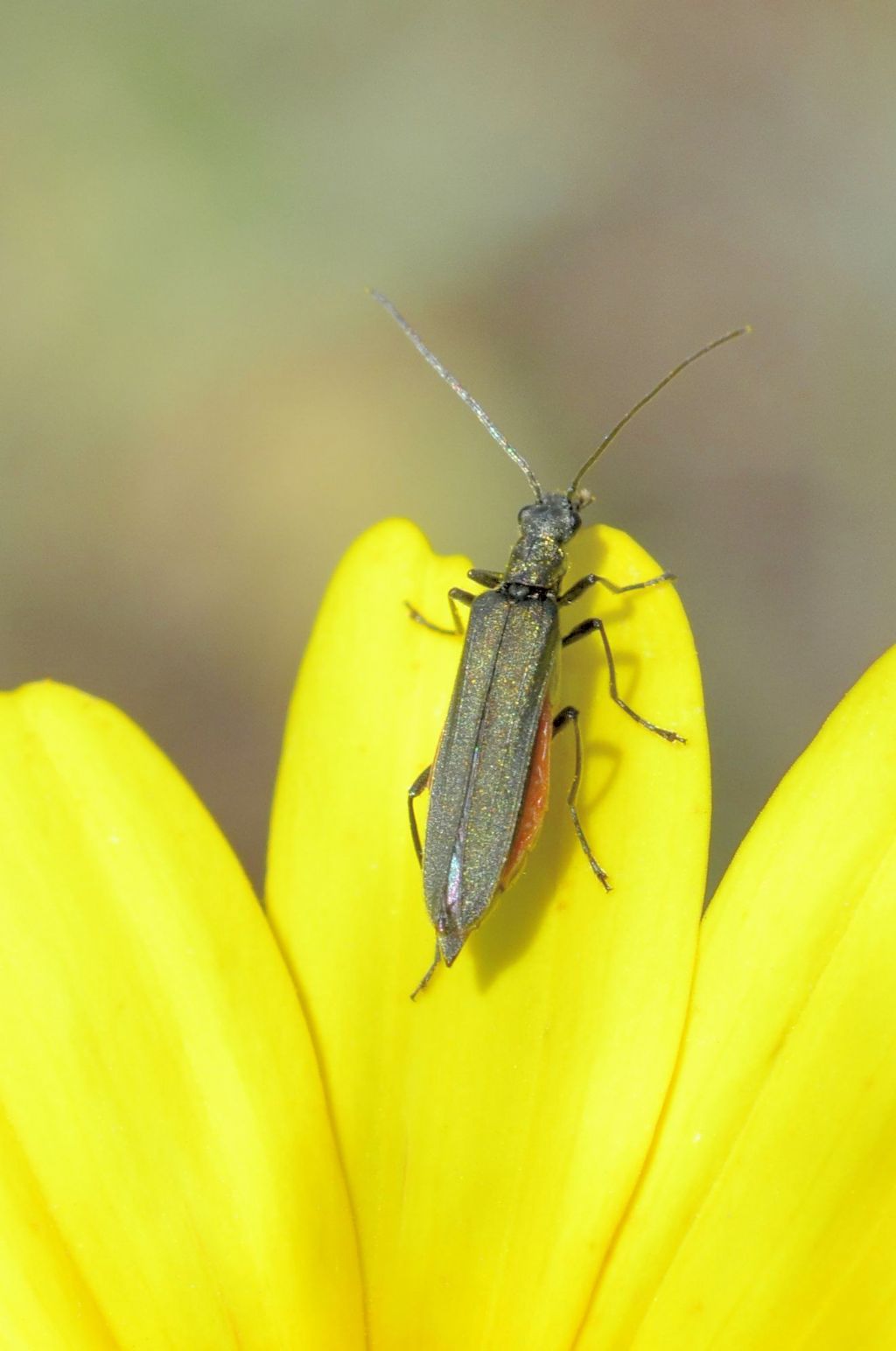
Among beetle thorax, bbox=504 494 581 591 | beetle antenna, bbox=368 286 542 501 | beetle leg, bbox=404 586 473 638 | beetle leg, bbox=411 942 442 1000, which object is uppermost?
beetle antenna, bbox=368 286 542 501

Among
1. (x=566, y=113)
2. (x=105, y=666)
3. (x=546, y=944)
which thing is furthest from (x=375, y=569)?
(x=566, y=113)

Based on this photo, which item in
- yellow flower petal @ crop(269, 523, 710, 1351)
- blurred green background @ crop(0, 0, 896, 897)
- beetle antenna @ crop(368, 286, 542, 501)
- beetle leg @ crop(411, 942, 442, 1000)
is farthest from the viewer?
blurred green background @ crop(0, 0, 896, 897)

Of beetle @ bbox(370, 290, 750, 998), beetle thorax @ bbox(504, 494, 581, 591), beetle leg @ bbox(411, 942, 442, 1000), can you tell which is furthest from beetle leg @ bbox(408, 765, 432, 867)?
beetle thorax @ bbox(504, 494, 581, 591)

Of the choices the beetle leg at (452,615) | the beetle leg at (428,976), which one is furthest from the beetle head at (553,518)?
the beetle leg at (428,976)

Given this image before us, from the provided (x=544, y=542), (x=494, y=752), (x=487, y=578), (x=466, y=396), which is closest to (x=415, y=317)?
(x=466, y=396)

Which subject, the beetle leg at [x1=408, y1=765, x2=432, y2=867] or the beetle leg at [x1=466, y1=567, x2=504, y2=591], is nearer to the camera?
the beetle leg at [x1=408, y1=765, x2=432, y2=867]

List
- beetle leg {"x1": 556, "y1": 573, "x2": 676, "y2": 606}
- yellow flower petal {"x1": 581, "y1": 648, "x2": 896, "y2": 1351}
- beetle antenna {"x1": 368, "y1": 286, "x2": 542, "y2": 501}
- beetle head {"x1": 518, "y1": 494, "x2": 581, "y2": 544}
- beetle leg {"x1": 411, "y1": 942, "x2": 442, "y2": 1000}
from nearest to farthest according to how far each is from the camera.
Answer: yellow flower petal {"x1": 581, "y1": 648, "x2": 896, "y2": 1351}
beetle leg {"x1": 411, "y1": 942, "x2": 442, "y2": 1000}
beetle leg {"x1": 556, "y1": 573, "x2": 676, "y2": 606}
beetle antenna {"x1": 368, "y1": 286, "x2": 542, "y2": 501}
beetle head {"x1": 518, "y1": 494, "x2": 581, "y2": 544}

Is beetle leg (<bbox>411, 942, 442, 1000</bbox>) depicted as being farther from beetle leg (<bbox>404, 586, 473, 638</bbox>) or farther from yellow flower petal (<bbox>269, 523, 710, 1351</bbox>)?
beetle leg (<bbox>404, 586, 473, 638</bbox>)

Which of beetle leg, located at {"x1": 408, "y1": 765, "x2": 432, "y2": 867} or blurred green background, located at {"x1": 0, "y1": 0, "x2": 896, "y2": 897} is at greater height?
blurred green background, located at {"x1": 0, "y1": 0, "x2": 896, "y2": 897}

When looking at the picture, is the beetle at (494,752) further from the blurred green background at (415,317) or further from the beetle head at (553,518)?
the blurred green background at (415,317)
